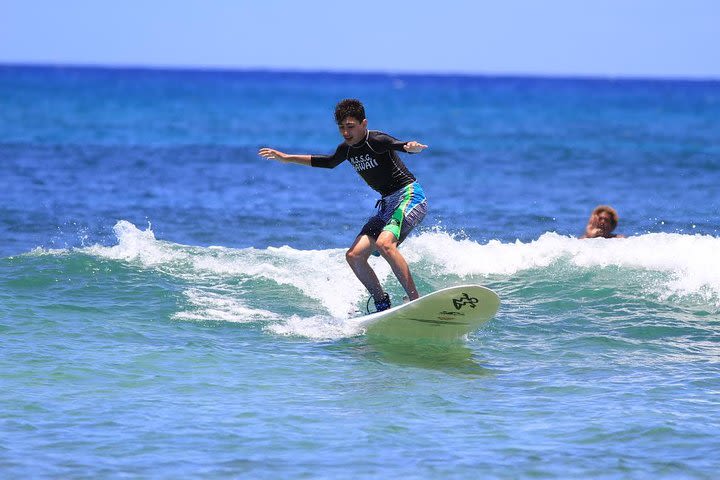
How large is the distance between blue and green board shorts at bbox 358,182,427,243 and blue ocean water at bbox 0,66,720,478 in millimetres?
1025

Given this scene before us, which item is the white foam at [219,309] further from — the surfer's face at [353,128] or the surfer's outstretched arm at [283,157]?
the surfer's face at [353,128]

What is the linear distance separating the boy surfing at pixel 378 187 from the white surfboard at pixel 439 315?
0.21m

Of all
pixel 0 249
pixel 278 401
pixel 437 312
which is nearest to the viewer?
pixel 278 401

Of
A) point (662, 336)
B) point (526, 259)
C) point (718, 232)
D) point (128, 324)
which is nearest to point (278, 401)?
point (128, 324)

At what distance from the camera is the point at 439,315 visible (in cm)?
920

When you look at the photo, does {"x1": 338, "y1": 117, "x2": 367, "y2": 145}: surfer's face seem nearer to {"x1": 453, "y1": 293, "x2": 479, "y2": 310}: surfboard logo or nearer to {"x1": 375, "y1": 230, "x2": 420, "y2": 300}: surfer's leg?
{"x1": 375, "y1": 230, "x2": 420, "y2": 300}: surfer's leg

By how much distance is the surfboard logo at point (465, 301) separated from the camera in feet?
29.6

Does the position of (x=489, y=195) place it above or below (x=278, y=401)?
above

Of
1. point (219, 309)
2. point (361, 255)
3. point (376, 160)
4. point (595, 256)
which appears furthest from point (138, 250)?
point (595, 256)

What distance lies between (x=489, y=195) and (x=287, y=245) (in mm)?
7684

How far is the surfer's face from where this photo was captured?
8.98 metres

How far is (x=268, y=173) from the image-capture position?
25125 millimetres

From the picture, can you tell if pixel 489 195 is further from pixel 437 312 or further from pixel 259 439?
pixel 259 439

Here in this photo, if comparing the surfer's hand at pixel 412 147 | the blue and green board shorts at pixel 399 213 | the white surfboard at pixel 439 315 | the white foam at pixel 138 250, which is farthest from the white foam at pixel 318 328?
the white foam at pixel 138 250
